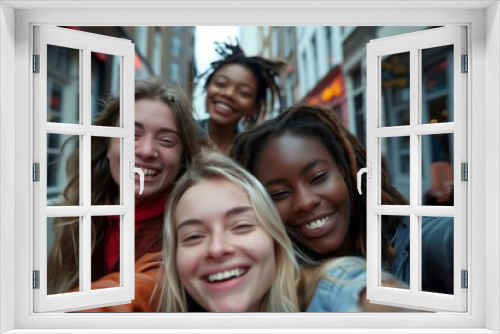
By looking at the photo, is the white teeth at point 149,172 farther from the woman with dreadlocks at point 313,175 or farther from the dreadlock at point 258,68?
the dreadlock at point 258,68

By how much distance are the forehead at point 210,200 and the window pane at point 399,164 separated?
1.04 m

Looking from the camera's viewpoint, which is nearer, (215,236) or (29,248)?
(29,248)

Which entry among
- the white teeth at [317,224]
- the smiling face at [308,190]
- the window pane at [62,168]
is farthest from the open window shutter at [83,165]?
the white teeth at [317,224]

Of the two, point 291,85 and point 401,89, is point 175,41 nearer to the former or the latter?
point 291,85

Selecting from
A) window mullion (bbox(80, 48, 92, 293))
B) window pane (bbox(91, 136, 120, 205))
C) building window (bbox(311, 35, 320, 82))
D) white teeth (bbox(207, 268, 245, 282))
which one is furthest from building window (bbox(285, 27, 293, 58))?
white teeth (bbox(207, 268, 245, 282))

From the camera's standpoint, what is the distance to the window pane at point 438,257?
3.18 meters

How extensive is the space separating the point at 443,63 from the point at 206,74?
1627 mm

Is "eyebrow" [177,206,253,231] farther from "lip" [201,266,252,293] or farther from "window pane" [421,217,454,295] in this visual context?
"window pane" [421,217,454,295]

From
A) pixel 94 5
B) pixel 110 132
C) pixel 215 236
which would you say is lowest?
pixel 215 236

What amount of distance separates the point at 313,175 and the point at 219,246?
844 millimetres

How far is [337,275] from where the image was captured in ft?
11.7

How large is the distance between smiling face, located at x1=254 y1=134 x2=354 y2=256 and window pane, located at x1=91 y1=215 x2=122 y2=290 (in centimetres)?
108

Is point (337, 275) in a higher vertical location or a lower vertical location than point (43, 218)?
lower

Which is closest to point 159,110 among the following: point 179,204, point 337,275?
point 179,204
